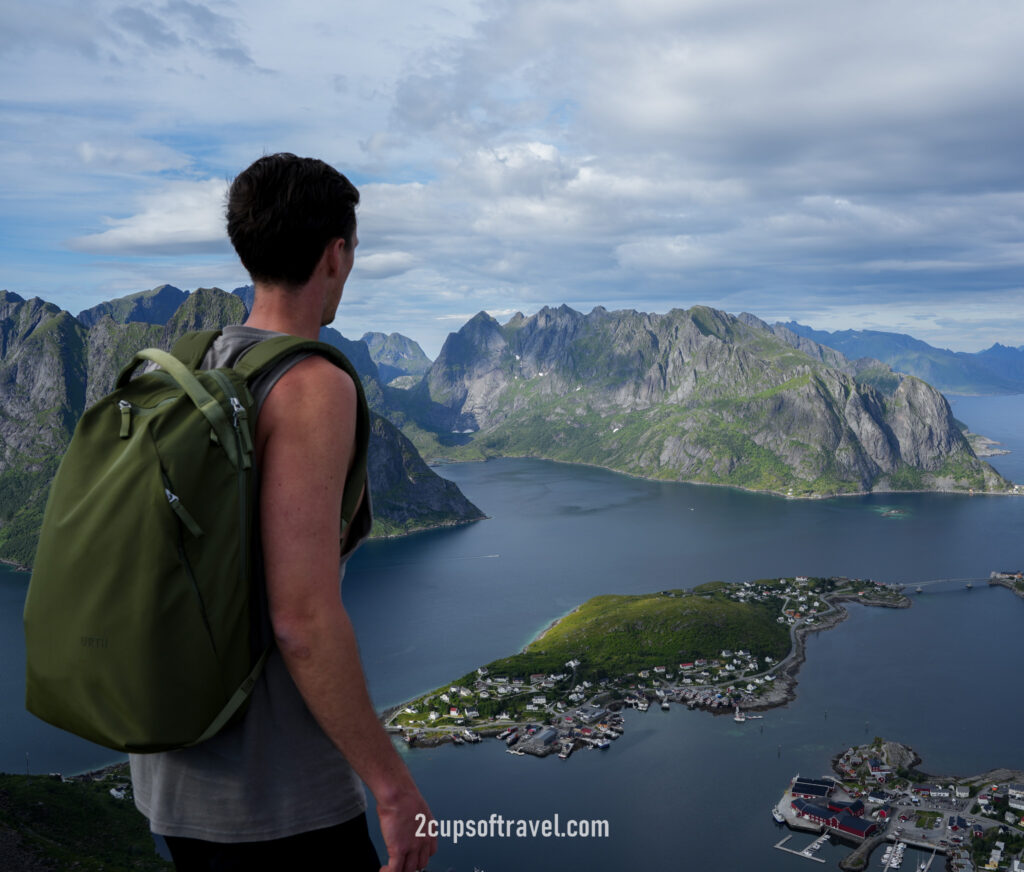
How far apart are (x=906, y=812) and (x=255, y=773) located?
160ft

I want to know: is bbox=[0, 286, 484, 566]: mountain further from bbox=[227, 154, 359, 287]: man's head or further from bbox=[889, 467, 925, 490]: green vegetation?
bbox=[227, 154, 359, 287]: man's head

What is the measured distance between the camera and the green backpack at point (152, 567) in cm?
161

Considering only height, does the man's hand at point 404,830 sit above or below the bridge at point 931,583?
above

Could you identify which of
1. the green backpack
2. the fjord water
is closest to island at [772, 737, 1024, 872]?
the fjord water

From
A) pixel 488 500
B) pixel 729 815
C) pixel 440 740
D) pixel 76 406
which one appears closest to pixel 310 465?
pixel 729 815

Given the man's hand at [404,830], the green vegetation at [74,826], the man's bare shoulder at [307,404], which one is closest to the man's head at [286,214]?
the man's bare shoulder at [307,404]

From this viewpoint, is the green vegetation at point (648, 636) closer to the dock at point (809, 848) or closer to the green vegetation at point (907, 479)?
the dock at point (809, 848)

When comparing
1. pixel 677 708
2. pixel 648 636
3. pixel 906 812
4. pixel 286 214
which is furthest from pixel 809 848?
pixel 286 214

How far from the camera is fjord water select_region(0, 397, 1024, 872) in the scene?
4000 centimetres

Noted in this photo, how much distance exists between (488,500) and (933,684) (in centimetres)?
10272

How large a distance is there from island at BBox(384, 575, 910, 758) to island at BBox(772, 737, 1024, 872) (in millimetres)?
10422

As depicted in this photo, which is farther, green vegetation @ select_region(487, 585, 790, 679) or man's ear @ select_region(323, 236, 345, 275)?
green vegetation @ select_region(487, 585, 790, 679)

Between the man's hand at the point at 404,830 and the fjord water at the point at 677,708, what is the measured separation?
38575 mm

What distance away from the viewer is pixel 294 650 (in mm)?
1773
